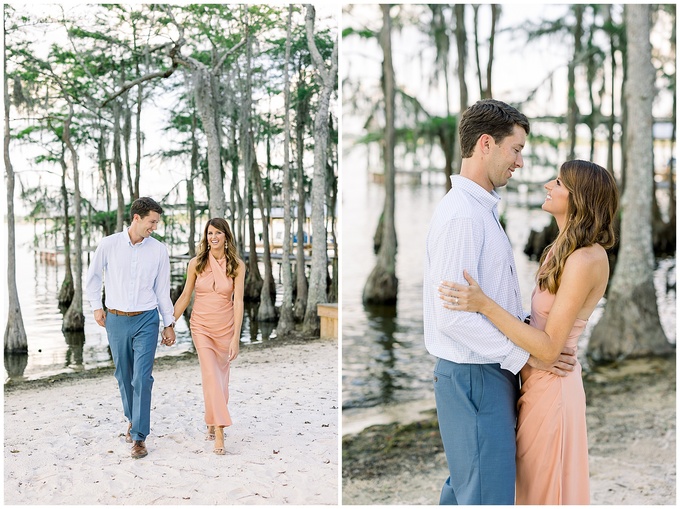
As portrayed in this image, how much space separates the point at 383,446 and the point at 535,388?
3237mm

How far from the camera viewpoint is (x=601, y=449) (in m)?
4.76

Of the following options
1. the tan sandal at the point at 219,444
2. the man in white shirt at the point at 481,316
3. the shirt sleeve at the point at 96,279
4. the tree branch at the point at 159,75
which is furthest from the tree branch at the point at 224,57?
the man in white shirt at the point at 481,316

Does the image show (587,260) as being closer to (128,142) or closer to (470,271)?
(470,271)

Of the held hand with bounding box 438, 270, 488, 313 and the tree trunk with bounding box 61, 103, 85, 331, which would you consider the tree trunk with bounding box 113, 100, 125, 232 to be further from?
the held hand with bounding box 438, 270, 488, 313

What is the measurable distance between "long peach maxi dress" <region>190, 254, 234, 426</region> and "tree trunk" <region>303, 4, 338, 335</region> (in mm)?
732

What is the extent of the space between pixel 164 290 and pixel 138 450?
0.70 m

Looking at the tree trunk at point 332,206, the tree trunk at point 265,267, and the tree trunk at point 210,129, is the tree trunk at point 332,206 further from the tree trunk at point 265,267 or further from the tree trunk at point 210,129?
the tree trunk at point 210,129

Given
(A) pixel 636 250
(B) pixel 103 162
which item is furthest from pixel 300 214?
(A) pixel 636 250

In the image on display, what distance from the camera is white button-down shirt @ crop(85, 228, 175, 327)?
11.1 ft

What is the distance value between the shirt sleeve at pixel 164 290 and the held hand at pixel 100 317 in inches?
10.6

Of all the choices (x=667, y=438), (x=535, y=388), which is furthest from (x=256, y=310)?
(x=667, y=438)

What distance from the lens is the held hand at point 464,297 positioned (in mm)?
1808

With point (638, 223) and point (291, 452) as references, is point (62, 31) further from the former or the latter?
point (638, 223)

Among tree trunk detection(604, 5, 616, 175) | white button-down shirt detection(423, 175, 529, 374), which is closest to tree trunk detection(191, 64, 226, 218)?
white button-down shirt detection(423, 175, 529, 374)
